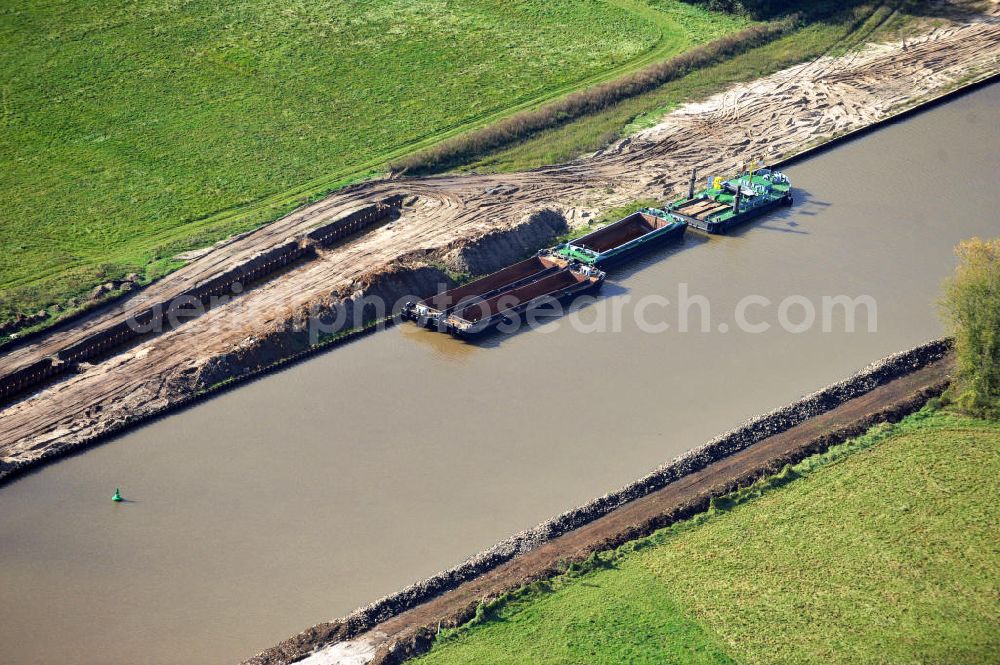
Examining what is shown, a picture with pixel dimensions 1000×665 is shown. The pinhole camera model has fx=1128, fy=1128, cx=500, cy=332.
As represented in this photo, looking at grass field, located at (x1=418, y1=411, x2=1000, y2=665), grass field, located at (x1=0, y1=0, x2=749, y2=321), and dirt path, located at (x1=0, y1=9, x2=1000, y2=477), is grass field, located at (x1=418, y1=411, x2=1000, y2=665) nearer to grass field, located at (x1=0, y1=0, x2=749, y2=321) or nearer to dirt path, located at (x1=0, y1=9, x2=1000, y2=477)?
dirt path, located at (x1=0, y1=9, x2=1000, y2=477)

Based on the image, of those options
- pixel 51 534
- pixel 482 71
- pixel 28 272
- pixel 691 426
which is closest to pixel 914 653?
pixel 691 426

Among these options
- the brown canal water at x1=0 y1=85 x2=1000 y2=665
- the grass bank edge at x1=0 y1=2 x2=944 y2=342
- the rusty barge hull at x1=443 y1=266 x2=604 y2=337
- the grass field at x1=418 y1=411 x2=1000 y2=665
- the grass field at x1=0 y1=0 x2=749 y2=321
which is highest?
the grass field at x1=0 y1=0 x2=749 y2=321

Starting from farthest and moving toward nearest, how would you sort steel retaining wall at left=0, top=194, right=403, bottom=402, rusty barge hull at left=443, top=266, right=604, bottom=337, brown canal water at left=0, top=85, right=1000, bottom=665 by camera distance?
rusty barge hull at left=443, top=266, right=604, bottom=337
steel retaining wall at left=0, top=194, right=403, bottom=402
brown canal water at left=0, top=85, right=1000, bottom=665

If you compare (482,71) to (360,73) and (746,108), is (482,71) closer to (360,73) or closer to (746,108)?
(360,73)

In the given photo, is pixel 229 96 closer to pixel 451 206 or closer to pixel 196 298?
pixel 451 206

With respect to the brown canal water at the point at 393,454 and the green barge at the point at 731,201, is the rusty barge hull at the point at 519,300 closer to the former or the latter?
the brown canal water at the point at 393,454

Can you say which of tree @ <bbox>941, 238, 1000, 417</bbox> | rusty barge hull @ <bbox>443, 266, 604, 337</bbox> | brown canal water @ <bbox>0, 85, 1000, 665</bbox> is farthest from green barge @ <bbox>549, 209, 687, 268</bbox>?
tree @ <bbox>941, 238, 1000, 417</bbox>

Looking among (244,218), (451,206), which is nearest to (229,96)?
(244,218)
